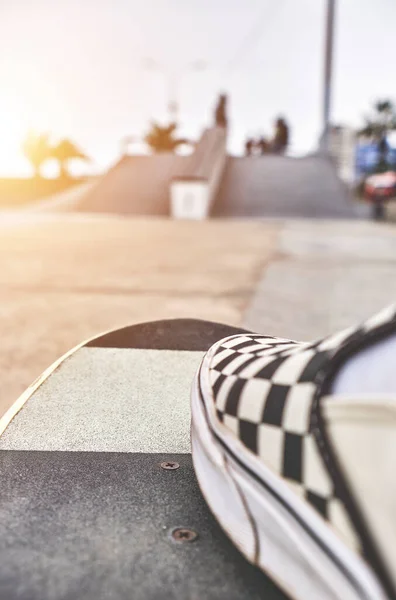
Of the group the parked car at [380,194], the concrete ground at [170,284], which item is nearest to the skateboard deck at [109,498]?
the concrete ground at [170,284]

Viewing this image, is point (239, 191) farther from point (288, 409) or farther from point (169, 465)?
point (288, 409)

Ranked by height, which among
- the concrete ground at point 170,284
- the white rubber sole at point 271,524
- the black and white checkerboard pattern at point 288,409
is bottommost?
the concrete ground at point 170,284

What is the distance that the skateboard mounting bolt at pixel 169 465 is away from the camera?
153 cm

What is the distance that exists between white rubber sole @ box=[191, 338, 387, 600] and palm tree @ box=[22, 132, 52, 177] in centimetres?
5084

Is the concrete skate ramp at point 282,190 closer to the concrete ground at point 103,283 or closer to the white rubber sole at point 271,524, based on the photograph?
the concrete ground at point 103,283

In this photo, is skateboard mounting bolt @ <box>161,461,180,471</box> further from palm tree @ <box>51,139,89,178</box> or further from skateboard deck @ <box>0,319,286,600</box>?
palm tree @ <box>51,139,89,178</box>

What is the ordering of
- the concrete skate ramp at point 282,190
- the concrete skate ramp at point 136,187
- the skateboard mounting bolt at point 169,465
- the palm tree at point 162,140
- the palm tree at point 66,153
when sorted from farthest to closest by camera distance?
the palm tree at point 162,140, the palm tree at point 66,153, the concrete skate ramp at point 282,190, the concrete skate ramp at point 136,187, the skateboard mounting bolt at point 169,465

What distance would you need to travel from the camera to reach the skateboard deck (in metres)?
1.10

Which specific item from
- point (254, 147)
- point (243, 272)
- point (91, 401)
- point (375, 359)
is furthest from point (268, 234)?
point (254, 147)

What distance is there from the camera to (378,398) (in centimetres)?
87

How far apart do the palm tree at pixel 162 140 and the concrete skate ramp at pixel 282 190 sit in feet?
85.1

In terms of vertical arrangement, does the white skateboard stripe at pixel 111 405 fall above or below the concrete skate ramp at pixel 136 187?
above

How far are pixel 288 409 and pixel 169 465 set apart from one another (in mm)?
625

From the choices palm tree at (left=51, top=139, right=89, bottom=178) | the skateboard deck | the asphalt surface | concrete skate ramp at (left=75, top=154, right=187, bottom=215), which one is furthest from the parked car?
palm tree at (left=51, top=139, right=89, bottom=178)
